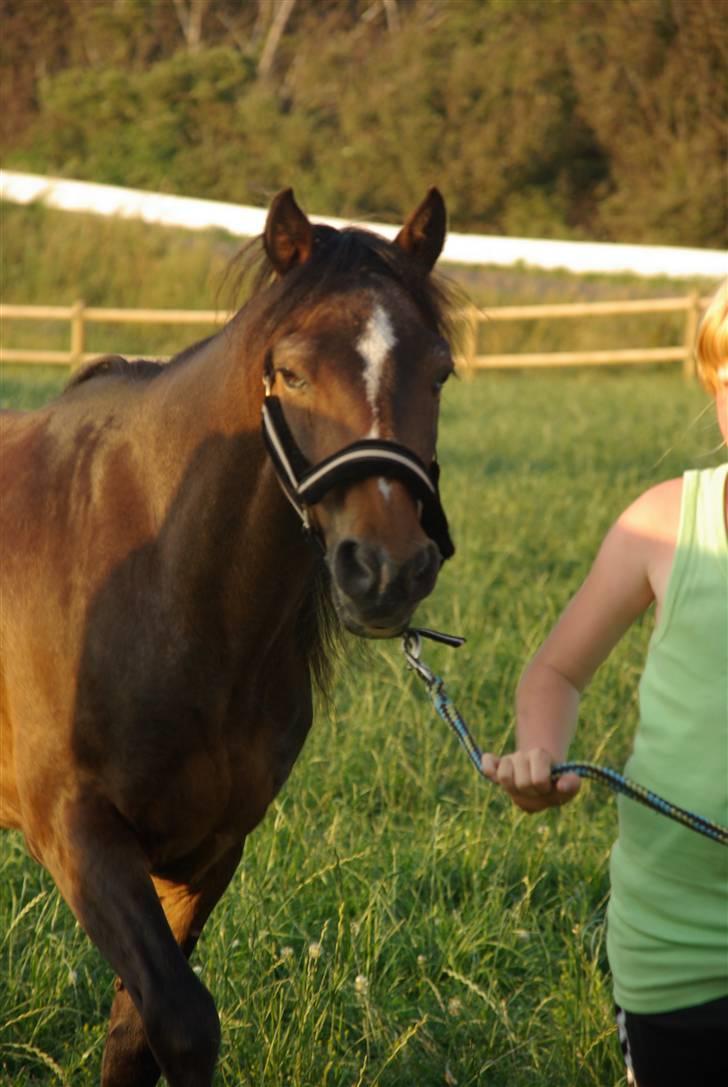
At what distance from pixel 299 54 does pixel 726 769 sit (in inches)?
1774

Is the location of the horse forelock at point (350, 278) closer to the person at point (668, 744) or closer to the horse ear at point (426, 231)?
the horse ear at point (426, 231)

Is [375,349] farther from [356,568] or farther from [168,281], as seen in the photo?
[168,281]

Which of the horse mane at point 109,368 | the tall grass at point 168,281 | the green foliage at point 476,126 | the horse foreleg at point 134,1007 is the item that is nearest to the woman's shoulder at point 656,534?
the horse foreleg at point 134,1007

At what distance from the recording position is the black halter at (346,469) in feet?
8.19

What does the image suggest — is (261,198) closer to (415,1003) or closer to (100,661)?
(100,661)

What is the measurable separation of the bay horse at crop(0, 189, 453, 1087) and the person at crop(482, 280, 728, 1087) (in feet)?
1.03

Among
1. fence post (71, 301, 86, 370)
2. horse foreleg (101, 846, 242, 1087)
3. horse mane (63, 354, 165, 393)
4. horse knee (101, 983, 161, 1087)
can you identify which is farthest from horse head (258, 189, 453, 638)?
fence post (71, 301, 86, 370)

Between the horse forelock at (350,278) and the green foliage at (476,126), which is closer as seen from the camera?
the horse forelock at (350,278)

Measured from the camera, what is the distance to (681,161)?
3678 centimetres

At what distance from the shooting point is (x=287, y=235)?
2.85m

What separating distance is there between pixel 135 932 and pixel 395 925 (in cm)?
110

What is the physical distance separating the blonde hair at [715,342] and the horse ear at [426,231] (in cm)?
76

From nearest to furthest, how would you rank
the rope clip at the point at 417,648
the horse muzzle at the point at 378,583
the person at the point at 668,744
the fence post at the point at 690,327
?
the person at the point at 668,744, the horse muzzle at the point at 378,583, the rope clip at the point at 417,648, the fence post at the point at 690,327

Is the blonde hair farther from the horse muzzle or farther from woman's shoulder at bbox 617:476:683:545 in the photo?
the horse muzzle
